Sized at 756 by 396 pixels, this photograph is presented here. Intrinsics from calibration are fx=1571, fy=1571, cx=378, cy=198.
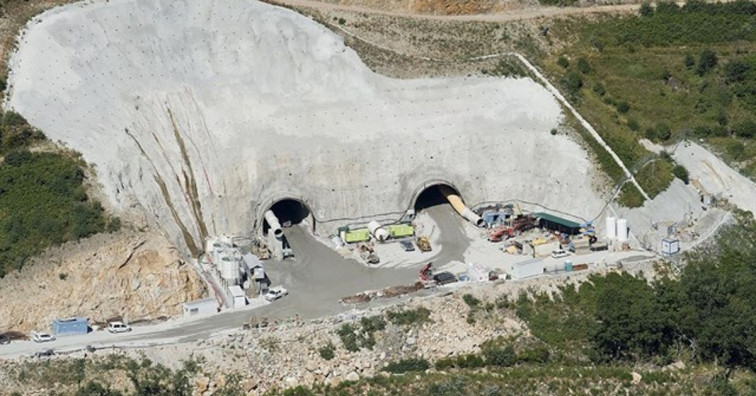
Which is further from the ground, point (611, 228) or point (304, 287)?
point (611, 228)

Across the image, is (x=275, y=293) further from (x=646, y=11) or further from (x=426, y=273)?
(x=646, y=11)

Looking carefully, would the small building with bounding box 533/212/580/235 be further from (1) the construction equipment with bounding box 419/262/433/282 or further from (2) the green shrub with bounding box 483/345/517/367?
(2) the green shrub with bounding box 483/345/517/367

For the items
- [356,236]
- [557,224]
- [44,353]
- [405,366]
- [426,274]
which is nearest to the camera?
[44,353]

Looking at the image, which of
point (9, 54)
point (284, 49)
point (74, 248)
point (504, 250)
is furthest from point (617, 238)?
point (9, 54)

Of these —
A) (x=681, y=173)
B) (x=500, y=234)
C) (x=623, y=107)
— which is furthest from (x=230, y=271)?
(x=623, y=107)

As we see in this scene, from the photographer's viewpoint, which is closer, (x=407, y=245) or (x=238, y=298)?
(x=238, y=298)

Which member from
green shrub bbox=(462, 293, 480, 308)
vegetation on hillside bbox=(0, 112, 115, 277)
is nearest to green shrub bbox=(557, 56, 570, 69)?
green shrub bbox=(462, 293, 480, 308)

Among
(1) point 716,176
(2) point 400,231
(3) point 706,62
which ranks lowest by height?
(2) point 400,231

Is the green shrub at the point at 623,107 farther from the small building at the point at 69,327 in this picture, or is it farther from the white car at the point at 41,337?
the white car at the point at 41,337
